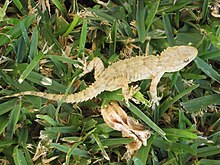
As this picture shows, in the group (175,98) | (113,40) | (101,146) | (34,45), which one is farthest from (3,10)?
(175,98)

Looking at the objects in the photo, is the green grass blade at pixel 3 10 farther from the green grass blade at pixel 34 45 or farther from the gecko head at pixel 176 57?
the gecko head at pixel 176 57

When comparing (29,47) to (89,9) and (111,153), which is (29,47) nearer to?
(89,9)

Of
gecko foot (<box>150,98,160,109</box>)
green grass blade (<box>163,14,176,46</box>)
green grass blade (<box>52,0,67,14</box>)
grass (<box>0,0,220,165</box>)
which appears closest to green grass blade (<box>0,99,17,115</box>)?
grass (<box>0,0,220,165</box>)

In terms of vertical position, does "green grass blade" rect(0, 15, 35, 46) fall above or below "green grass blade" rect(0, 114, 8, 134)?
above

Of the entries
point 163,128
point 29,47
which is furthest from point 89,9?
point 163,128

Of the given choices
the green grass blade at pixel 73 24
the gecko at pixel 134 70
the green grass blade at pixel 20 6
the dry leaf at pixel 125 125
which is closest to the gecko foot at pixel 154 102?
the gecko at pixel 134 70

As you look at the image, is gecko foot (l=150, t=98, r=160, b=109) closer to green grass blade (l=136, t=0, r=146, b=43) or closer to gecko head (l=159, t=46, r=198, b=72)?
gecko head (l=159, t=46, r=198, b=72)

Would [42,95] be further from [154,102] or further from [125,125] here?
[154,102]
